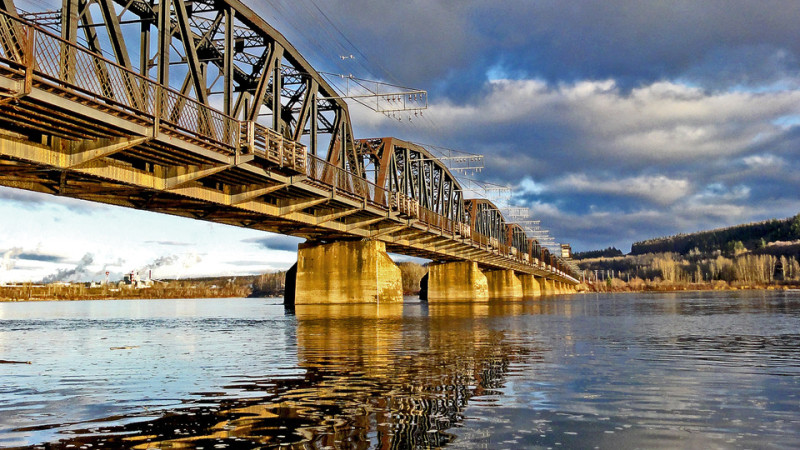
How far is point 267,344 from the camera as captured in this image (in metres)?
21.8

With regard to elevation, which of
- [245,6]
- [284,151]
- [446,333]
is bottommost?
[446,333]

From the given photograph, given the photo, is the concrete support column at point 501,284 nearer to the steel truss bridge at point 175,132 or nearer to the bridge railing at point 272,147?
the steel truss bridge at point 175,132

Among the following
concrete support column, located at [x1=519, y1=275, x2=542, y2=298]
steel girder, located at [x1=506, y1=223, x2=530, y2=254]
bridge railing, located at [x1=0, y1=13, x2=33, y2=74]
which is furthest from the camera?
concrete support column, located at [x1=519, y1=275, x2=542, y2=298]

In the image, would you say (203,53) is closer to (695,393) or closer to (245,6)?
(245,6)

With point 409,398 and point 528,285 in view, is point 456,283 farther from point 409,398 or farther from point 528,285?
point 409,398

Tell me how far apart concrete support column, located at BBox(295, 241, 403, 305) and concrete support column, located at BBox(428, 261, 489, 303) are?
43.6 metres

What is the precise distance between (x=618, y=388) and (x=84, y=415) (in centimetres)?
844

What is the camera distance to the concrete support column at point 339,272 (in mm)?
57594

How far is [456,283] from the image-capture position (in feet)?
340

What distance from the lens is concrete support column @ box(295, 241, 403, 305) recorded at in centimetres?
5759

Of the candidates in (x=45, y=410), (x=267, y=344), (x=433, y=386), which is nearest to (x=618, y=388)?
(x=433, y=386)

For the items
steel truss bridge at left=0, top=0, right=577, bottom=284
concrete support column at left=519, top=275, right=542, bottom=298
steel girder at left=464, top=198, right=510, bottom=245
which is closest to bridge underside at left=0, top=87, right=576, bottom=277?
steel truss bridge at left=0, top=0, right=577, bottom=284

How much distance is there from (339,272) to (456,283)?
47.8 metres

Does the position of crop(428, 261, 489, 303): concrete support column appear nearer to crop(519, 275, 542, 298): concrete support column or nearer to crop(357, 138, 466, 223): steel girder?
crop(357, 138, 466, 223): steel girder
